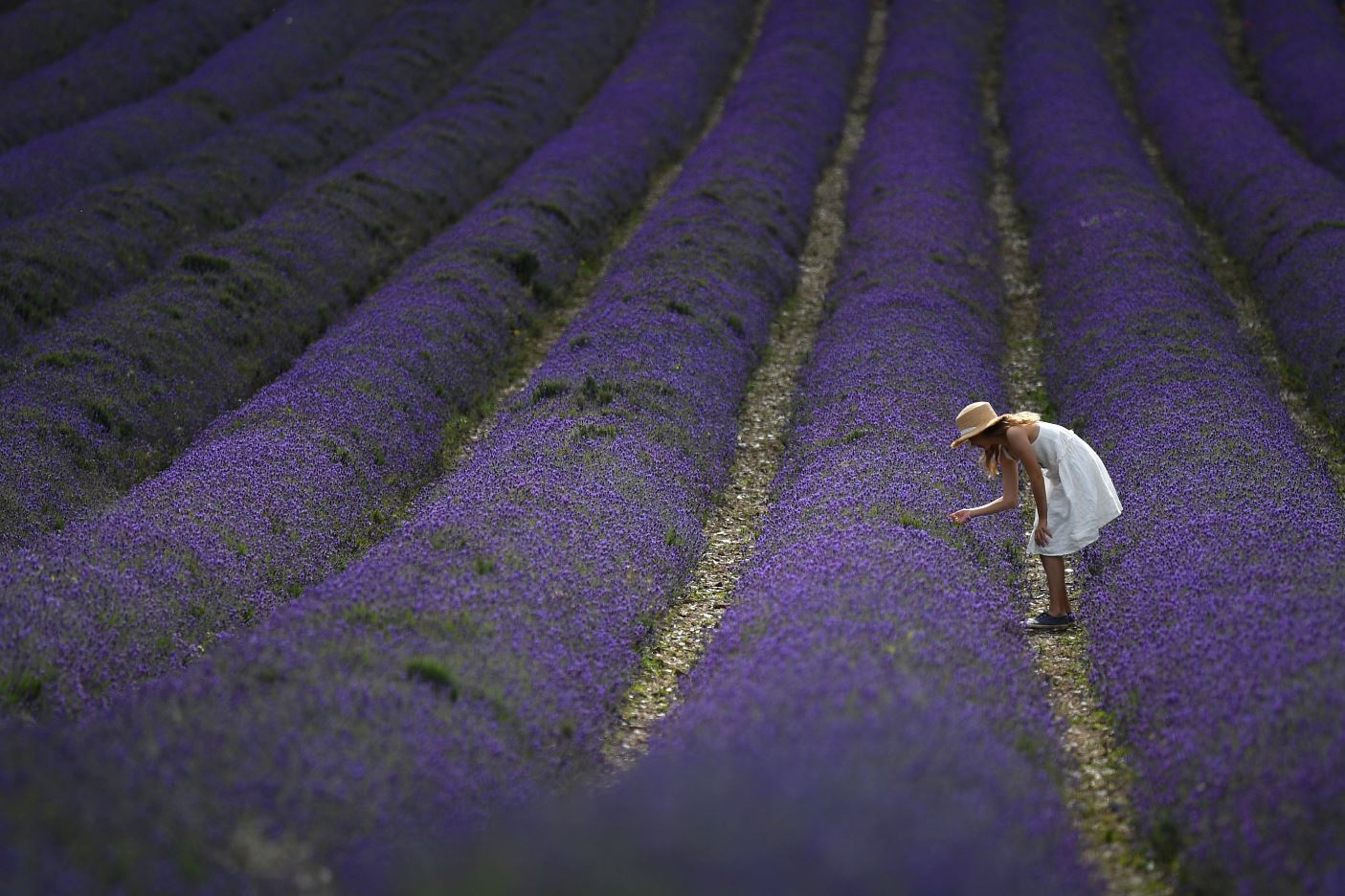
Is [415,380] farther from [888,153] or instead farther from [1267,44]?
[1267,44]

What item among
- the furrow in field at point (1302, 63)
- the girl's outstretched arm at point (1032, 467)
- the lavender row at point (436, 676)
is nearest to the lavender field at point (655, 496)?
the lavender row at point (436, 676)

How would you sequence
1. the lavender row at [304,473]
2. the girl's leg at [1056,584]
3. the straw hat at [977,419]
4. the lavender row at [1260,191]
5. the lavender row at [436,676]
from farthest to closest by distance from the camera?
the lavender row at [1260,191]
the girl's leg at [1056,584]
the straw hat at [977,419]
the lavender row at [304,473]
the lavender row at [436,676]

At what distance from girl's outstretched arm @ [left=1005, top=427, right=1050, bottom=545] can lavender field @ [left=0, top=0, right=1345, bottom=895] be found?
60 cm

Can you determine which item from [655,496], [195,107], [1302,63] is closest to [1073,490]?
[655,496]

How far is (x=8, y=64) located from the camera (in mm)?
29375

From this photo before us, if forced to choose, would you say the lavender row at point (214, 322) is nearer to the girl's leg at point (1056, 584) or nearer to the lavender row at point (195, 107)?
the lavender row at point (195, 107)

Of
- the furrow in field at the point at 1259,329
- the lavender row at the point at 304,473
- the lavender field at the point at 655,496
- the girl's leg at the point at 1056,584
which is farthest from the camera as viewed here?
the furrow in field at the point at 1259,329

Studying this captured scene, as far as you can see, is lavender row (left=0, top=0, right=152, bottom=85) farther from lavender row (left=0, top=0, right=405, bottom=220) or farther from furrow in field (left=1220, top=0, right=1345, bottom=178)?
furrow in field (left=1220, top=0, right=1345, bottom=178)

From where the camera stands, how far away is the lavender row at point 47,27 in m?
30.0

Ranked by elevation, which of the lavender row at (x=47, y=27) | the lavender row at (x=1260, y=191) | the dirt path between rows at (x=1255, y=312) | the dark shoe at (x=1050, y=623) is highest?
the lavender row at (x=47, y=27)

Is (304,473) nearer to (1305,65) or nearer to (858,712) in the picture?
(858,712)

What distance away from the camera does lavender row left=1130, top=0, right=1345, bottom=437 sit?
46.4ft

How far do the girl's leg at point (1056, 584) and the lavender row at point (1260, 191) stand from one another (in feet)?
17.4

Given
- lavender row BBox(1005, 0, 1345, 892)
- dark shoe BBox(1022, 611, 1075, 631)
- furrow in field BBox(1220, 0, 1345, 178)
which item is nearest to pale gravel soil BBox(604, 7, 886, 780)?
dark shoe BBox(1022, 611, 1075, 631)
